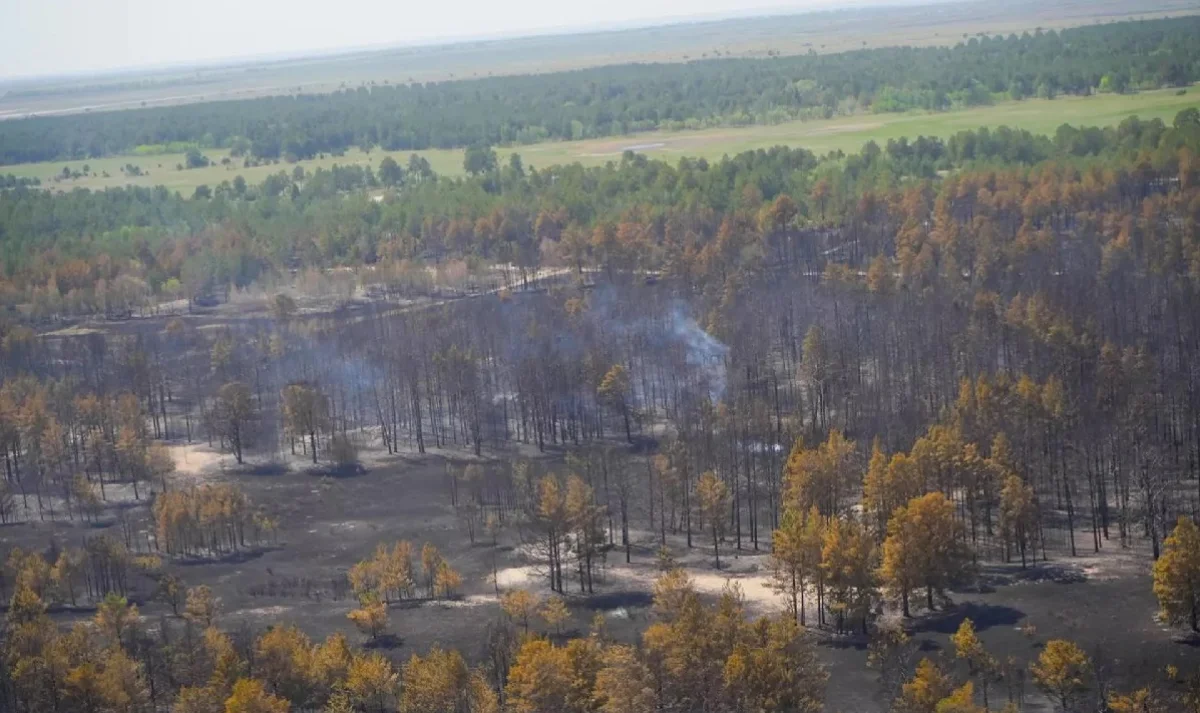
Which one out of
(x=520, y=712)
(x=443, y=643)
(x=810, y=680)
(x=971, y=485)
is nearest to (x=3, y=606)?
(x=443, y=643)

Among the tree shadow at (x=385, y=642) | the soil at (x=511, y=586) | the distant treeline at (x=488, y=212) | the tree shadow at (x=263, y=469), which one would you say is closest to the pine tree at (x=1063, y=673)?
the soil at (x=511, y=586)

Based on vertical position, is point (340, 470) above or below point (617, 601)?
above

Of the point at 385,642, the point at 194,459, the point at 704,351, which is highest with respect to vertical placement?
the point at 704,351

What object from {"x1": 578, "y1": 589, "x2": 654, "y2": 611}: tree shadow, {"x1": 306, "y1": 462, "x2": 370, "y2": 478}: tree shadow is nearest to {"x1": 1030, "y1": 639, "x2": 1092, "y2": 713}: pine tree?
{"x1": 578, "y1": 589, "x2": 654, "y2": 611}: tree shadow

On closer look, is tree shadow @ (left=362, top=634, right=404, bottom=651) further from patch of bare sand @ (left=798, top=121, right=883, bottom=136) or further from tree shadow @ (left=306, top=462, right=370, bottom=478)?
patch of bare sand @ (left=798, top=121, right=883, bottom=136)

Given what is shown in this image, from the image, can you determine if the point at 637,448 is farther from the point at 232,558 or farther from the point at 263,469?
the point at 232,558

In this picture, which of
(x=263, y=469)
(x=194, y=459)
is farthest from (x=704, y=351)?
(x=194, y=459)

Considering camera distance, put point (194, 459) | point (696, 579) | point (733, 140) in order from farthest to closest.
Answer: point (733, 140), point (194, 459), point (696, 579)
